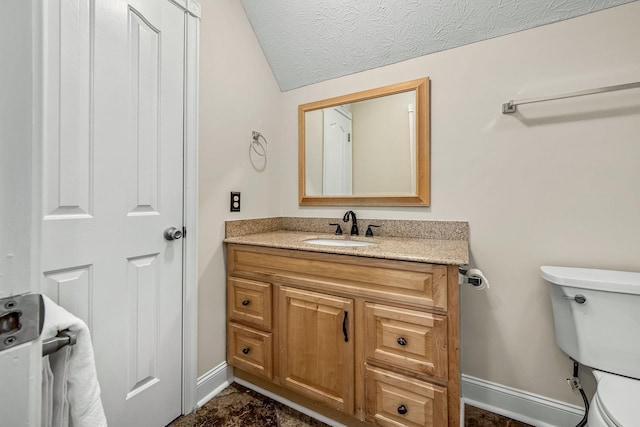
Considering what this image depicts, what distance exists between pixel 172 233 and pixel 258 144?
0.85 m

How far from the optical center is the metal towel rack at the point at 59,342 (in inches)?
20.0

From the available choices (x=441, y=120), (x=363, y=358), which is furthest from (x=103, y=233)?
(x=441, y=120)

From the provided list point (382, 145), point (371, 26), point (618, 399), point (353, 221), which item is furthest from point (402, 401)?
point (371, 26)

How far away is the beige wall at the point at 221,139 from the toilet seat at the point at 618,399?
5.47 ft

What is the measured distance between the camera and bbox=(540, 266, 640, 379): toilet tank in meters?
1.08

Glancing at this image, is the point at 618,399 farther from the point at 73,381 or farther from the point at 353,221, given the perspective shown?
the point at 73,381

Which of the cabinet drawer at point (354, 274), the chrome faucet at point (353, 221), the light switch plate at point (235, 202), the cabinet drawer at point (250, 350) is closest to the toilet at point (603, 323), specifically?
the cabinet drawer at point (354, 274)

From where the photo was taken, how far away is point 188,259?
1466 millimetres

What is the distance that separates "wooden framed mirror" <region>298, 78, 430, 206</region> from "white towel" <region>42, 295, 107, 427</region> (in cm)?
153

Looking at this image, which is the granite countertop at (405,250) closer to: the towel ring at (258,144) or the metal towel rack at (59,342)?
the towel ring at (258,144)

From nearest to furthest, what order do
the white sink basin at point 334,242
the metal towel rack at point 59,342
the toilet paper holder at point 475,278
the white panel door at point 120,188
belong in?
the metal towel rack at point 59,342 → the white panel door at point 120,188 → the toilet paper holder at point 475,278 → the white sink basin at point 334,242

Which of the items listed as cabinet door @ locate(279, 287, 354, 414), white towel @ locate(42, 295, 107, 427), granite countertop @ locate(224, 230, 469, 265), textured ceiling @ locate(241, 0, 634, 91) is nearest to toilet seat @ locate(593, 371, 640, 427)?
granite countertop @ locate(224, 230, 469, 265)

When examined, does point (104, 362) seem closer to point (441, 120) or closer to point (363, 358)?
point (363, 358)

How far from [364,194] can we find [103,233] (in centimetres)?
137
